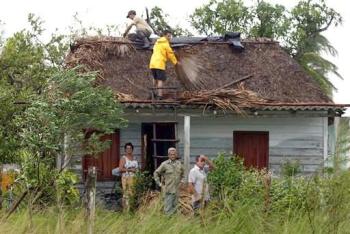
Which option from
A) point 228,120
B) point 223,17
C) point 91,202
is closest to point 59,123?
point 91,202

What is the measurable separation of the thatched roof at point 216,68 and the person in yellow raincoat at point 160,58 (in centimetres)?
66

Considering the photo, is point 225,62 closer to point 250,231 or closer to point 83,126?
point 83,126

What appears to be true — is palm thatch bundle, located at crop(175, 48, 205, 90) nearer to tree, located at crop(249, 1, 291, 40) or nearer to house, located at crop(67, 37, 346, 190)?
house, located at crop(67, 37, 346, 190)

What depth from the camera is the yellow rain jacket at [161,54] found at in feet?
48.2

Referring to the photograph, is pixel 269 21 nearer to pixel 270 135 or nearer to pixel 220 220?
pixel 270 135

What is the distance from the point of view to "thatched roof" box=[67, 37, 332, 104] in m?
16.1

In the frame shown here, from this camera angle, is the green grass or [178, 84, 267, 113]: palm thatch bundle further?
[178, 84, 267, 113]: palm thatch bundle

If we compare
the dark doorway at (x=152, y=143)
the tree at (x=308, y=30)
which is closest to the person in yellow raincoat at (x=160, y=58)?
the dark doorway at (x=152, y=143)

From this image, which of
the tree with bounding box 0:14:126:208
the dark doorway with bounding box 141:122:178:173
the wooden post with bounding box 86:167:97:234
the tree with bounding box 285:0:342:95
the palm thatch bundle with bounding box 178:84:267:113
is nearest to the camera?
the wooden post with bounding box 86:167:97:234

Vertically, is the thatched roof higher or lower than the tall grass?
higher

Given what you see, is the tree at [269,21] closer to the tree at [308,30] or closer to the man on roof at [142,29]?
the tree at [308,30]

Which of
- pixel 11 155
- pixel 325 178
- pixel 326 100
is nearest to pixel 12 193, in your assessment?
pixel 11 155

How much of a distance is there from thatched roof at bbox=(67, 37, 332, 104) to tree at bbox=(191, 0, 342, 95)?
9155 mm

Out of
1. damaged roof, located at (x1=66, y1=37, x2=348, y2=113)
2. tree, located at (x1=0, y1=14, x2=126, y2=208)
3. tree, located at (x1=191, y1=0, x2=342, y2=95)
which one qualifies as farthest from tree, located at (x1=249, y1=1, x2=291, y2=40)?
tree, located at (x1=0, y1=14, x2=126, y2=208)
